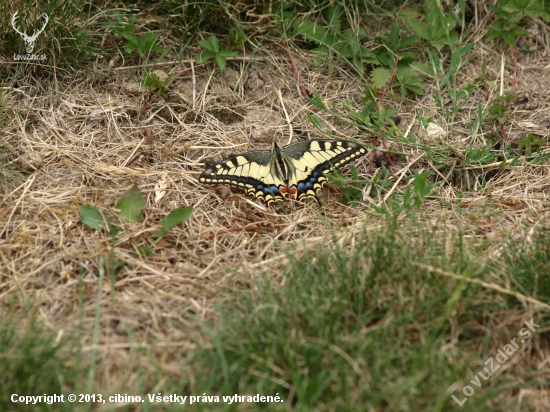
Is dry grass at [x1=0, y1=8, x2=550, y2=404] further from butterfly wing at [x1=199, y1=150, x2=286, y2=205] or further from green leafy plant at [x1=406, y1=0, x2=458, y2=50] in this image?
green leafy plant at [x1=406, y1=0, x2=458, y2=50]

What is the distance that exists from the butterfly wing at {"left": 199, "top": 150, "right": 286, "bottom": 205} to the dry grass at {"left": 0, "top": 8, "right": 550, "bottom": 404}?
0.21 ft

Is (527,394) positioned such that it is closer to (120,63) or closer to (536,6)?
(536,6)

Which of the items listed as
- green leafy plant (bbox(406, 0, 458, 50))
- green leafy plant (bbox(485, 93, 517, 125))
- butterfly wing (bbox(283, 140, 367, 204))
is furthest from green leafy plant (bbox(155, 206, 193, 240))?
green leafy plant (bbox(406, 0, 458, 50))

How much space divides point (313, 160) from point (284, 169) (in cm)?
18

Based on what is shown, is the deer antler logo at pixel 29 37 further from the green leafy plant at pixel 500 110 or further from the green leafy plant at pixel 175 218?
the green leafy plant at pixel 500 110

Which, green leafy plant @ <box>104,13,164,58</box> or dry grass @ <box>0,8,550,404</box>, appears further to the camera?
green leafy plant @ <box>104,13,164,58</box>

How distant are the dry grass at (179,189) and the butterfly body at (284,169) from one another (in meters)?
0.08

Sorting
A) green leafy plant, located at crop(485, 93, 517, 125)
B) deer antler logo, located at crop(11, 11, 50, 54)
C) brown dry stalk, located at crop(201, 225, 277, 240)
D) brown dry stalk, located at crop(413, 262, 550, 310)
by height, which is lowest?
brown dry stalk, located at crop(201, 225, 277, 240)

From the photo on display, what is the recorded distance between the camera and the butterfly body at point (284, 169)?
293cm
